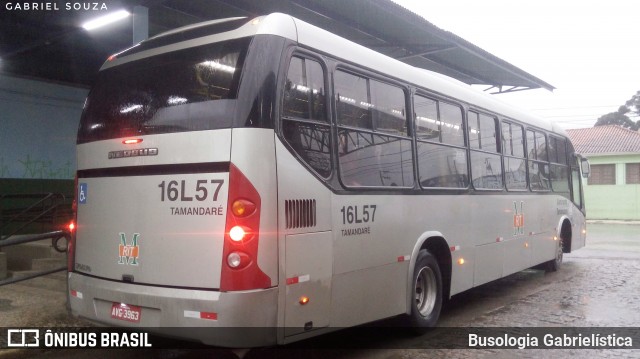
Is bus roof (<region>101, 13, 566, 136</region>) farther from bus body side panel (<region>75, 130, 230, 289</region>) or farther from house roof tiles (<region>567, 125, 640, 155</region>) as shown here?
house roof tiles (<region>567, 125, 640, 155</region>)

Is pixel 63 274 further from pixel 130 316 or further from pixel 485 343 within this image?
pixel 485 343

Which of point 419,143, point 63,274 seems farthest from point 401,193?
point 63,274

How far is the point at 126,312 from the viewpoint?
4.62 metres

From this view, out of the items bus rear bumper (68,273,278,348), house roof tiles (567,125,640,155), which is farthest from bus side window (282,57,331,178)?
house roof tiles (567,125,640,155)

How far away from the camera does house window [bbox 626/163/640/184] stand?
1371 inches

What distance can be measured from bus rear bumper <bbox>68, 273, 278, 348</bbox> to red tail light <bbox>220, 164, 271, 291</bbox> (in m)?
0.11

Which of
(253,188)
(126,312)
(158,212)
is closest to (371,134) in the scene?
(253,188)

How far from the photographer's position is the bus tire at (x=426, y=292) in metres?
6.28

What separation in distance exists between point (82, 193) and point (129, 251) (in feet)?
3.26

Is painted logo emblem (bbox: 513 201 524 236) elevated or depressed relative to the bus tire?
elevated

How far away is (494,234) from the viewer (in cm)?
819

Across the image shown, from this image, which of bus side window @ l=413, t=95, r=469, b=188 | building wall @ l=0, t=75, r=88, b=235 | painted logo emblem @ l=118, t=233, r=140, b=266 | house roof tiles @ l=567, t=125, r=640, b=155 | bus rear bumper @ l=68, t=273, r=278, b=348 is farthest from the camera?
house roof tiles @ l=567, t=125, r=640, b=155

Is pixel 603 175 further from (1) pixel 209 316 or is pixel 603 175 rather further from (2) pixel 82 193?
(1) pixel 209 316

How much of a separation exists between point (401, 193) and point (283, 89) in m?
2.09
